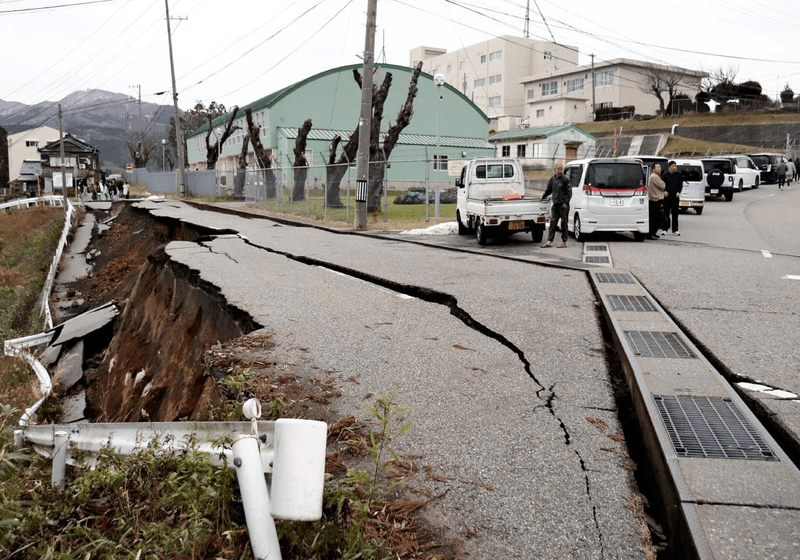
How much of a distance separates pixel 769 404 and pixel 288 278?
293 inches

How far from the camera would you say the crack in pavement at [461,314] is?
376 centimetres

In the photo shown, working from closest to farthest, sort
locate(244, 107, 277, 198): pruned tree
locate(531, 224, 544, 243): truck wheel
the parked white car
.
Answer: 1. locate(531, 224, 544, 243): truck wheel
2. locate(244, 107, 277, 198): pruned tree
3. the parked white car

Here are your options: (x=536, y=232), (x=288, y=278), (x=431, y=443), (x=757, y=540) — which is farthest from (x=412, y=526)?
(x=536, y=232)

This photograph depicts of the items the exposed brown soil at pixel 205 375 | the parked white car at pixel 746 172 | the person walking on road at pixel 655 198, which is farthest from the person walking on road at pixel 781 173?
the exposed brown soil at pixel 205 375

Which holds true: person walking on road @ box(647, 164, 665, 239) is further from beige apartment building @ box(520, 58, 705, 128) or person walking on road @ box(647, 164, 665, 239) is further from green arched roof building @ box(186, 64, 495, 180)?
beige apartment building @ box(520, 58, 705, 128)

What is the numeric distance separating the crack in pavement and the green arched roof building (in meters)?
35.9

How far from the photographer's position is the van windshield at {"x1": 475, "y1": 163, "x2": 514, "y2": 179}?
59.3 feet

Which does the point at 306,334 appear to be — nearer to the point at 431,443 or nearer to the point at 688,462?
the point at 431,443

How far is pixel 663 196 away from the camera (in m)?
17.1

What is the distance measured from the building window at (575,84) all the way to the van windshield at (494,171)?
208 ft

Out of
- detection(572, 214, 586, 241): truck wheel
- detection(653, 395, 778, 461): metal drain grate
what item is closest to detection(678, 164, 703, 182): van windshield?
detection(572, 214, 586, 241): truck wheel

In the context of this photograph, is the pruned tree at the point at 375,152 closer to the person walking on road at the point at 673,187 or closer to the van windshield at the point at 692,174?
the person walking on road at the point at 673,187

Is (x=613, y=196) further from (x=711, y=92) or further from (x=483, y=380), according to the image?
(x=711, y=92)

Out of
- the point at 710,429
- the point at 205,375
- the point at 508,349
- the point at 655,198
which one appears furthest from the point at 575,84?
the point at 710,429
